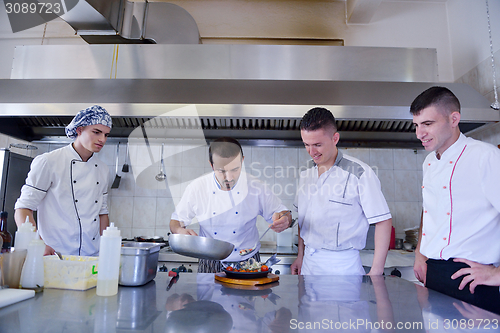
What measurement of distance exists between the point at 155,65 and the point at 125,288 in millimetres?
Result: 2124

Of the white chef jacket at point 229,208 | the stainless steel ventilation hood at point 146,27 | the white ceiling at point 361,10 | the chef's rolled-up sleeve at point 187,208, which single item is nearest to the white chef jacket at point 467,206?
the white chef jacket at point 229,208

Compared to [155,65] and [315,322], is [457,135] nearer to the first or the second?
[315,322]

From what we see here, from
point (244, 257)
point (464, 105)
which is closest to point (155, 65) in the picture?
point (244, 257)

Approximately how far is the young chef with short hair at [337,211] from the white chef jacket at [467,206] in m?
0.24

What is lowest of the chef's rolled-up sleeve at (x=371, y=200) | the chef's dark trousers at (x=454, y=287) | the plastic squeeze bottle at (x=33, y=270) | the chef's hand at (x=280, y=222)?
the chef's dark trousers at (x=454, y=287)

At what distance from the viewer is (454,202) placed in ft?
4.45

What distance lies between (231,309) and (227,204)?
1.14m

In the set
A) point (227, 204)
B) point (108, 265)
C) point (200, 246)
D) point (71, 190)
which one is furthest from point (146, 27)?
point (108, 265)

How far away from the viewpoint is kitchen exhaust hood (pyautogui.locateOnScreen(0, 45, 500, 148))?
2.33 metres

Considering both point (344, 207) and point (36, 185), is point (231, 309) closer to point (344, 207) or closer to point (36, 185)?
point (344, 207)

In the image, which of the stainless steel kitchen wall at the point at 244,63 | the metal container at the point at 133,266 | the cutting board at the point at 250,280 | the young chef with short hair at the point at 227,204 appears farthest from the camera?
the stainless steel kitchen wall at the point at 244,63

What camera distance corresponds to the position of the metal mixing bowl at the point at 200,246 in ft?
3.91

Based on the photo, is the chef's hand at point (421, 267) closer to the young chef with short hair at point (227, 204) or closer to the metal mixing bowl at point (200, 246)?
the young chef with short hair at point (227, 204)

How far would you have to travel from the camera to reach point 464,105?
231 centimetres
